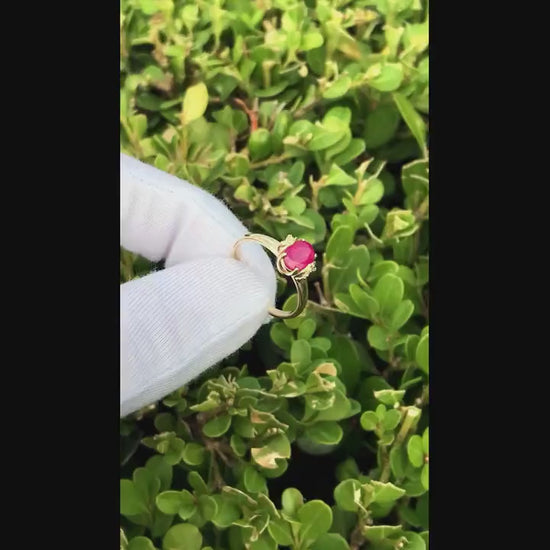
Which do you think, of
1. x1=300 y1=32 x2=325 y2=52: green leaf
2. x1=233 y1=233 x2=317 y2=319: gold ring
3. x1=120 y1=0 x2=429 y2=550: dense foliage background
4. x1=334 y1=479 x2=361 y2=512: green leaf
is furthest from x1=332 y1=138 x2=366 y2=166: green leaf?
x1=334 y1=479 x2=361 y2=512: green leaf

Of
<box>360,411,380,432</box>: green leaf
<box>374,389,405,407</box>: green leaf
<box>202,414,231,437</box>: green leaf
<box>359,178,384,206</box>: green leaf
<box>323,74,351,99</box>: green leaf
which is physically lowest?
<box>202,414,231,437</box>: green leaf

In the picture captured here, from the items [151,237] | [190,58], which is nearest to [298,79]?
[190,58]

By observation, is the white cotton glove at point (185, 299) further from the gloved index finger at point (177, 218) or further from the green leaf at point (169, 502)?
the green leaf at point (169, 502)

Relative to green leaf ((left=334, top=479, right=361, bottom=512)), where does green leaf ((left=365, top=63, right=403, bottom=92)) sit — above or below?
above

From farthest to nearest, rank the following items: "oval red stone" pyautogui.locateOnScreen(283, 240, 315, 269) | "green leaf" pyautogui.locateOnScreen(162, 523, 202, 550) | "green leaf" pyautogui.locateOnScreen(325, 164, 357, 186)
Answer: "green leaf" pyautogui.locateOnScreen(325, 164, 357, 186) → "green leaf" pyautogui.locateOnScreen(162, 523, 202, 550) → "oval red stone" pyautogui.locateOnScreen(283, 240, 315, 269)

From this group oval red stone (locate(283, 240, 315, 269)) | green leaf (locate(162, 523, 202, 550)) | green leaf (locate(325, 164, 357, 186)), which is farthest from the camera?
green leaf (locate(325, 164, 357, 186))

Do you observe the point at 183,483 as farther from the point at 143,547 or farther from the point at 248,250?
the point at 248,250

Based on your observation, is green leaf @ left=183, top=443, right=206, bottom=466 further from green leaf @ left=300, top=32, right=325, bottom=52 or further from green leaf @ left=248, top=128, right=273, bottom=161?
green leaf @ left=300, top=32, right=325, bottom=52

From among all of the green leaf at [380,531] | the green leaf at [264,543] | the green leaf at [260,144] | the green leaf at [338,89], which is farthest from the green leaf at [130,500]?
the green leaf at [338,89]
